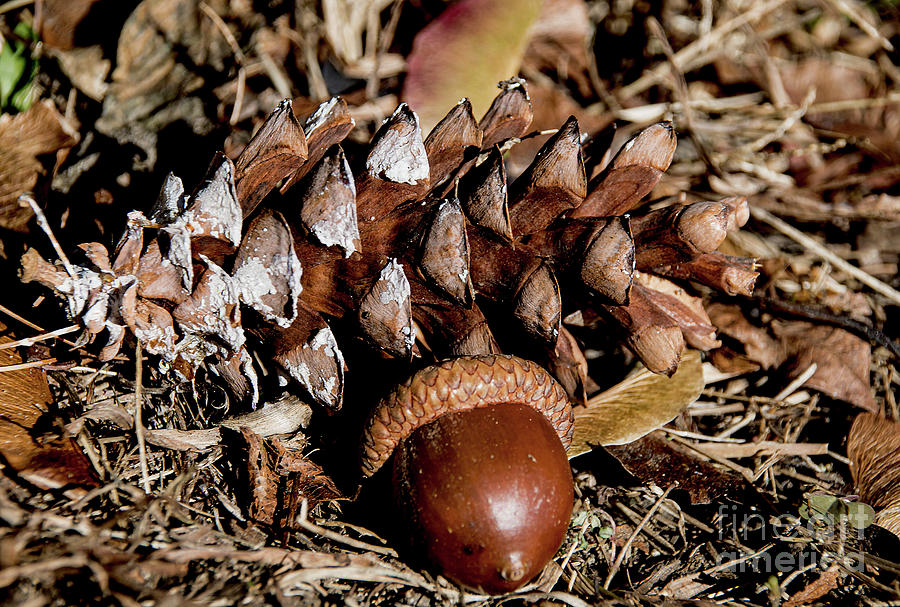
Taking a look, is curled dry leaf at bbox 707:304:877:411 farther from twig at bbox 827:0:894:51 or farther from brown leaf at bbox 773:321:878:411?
twig at bbox 827:0:894:51

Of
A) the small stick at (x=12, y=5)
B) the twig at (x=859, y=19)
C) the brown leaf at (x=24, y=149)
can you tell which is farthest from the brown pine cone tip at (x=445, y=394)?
the twig at (x=859, y=19)

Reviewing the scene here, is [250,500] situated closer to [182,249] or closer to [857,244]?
[182,249]

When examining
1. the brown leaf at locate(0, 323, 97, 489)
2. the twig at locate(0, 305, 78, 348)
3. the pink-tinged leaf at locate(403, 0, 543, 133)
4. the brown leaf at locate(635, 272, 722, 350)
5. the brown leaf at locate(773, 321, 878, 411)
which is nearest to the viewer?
the brown leaf at locate(0, 323, 97, 489)

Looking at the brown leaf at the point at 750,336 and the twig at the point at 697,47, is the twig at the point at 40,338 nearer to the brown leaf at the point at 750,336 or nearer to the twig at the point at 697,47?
the brown leaf at the point at 750,336

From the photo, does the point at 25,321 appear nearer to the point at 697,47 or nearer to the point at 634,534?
the point at 634,534

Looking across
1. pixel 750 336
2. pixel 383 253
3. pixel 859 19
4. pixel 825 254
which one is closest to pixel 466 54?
pixel 383 253

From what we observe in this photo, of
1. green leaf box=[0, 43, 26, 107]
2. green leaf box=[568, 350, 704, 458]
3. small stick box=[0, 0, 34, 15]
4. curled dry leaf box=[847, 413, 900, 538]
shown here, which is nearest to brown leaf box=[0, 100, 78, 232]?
green leaf box=[0, 43, 26, 107]
